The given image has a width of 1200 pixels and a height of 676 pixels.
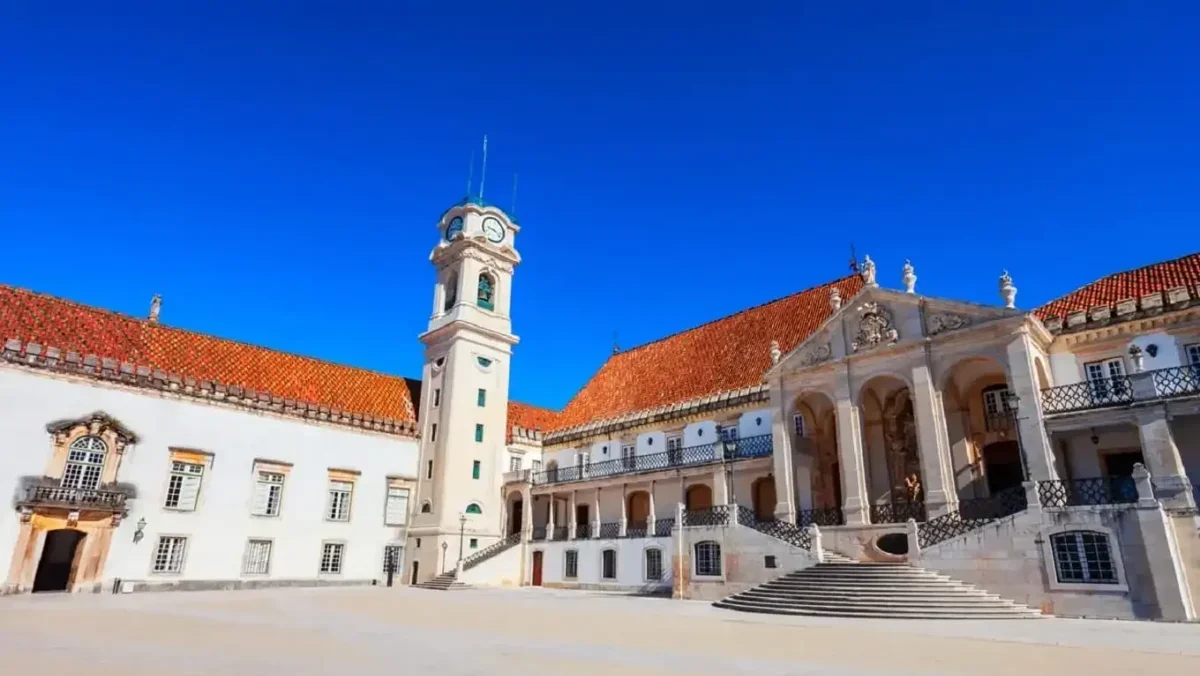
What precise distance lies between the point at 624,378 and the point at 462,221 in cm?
1239

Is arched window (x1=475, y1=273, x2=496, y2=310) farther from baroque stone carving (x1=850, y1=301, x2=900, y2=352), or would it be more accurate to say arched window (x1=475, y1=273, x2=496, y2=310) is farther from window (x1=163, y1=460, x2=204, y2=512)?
baroque stone carving (x1=850, y1=301, x2=900, y2=352)

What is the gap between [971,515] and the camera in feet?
60.4

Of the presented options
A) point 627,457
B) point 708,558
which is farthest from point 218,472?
point 708,558

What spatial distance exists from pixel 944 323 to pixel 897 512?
5.94m

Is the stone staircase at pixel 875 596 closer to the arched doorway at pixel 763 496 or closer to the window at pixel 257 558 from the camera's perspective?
the arched doorway at pixel 763 496

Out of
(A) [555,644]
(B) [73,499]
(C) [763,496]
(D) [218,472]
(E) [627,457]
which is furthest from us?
(E) [627,457]

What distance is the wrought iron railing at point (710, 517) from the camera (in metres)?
21.4

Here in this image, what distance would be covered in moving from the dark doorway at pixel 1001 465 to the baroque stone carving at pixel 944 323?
428 centimetres

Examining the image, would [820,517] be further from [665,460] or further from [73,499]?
[73,499]

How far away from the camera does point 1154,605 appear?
541 inches

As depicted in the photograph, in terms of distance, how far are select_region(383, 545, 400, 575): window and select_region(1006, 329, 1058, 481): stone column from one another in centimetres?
2636

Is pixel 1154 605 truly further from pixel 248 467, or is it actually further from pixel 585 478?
pixel 248 467

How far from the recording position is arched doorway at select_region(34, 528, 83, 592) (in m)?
26.4

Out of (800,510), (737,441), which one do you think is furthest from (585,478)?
(800,510)
